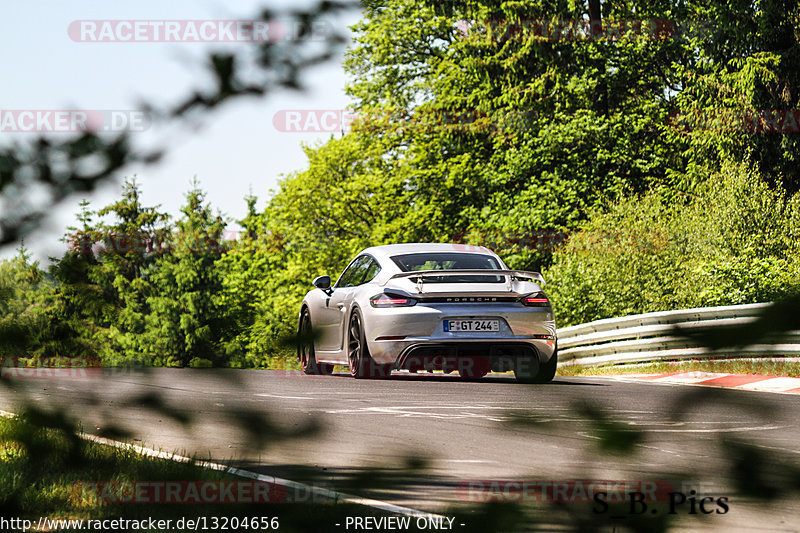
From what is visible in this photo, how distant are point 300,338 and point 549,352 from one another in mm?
10054

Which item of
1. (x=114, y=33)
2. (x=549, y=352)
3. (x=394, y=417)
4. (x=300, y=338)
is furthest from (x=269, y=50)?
(x=549, y=352)

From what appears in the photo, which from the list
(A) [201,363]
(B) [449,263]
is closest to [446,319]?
(B) [449,263]

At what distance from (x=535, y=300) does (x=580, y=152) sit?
23.2m

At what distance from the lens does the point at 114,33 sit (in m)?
1.86

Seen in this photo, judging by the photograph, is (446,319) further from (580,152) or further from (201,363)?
(580,152)

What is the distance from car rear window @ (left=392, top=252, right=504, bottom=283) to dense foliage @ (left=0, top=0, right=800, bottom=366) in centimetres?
896

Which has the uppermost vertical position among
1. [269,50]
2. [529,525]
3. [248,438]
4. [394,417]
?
[269,50]

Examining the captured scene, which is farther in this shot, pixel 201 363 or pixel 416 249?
pixel 416 249

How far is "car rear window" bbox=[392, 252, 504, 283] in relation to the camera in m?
11.1

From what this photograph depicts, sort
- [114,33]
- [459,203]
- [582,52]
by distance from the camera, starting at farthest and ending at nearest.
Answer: [459,203] → [582,52] → [114,33]

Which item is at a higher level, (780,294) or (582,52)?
(582,52)

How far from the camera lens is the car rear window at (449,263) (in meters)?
11.1

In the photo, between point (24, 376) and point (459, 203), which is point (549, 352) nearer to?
point (24, 376)

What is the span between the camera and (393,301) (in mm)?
11008
